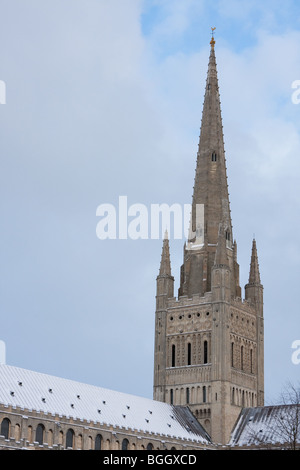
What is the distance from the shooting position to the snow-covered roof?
369 ft

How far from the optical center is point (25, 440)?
289 ft

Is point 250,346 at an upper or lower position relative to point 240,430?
upper

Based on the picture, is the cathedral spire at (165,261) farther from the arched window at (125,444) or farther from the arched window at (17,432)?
the arched window at (17,432)

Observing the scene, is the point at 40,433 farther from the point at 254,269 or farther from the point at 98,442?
the point at 254,269

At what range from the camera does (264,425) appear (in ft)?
380

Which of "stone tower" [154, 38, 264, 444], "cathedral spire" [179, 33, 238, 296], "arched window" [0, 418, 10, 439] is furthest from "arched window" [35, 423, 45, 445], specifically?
"cathedral spire" [179, 33, 238, 296]

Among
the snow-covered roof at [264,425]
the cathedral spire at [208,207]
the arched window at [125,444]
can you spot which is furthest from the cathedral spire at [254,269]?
the arched window at [125,444]

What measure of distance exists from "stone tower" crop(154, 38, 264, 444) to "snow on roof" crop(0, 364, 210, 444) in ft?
13.4

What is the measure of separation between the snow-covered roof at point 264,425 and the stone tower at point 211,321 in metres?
1.29
